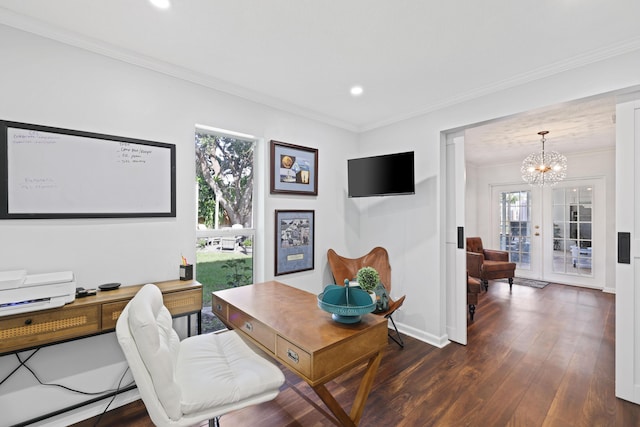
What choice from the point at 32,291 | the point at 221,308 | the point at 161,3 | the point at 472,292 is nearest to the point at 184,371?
the point at 221,308

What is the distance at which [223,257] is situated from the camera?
2773mm

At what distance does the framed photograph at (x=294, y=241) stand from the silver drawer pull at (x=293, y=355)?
1594mm

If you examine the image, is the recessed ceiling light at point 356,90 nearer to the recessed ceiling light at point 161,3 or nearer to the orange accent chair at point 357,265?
the recessed ceiling light at point 161,3

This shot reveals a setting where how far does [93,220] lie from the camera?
6.53 ft

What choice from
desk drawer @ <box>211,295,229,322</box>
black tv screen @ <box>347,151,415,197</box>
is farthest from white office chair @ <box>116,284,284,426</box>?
black tv screen @ <box>347,151,415,197</box>

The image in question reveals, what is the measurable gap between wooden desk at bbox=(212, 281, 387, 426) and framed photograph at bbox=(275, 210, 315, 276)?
102 centimetres

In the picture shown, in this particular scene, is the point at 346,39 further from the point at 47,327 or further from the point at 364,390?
the point at 47,327

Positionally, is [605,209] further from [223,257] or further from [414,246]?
[223,257]

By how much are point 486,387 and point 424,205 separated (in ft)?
5.76

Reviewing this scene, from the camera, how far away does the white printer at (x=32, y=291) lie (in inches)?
58.0

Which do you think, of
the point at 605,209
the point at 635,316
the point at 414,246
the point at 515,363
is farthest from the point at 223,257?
the point at 605,209

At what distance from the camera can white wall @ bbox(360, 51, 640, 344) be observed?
2441 mm

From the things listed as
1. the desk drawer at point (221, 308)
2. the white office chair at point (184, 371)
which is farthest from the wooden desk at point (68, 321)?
the white office chair at point (184, 371)

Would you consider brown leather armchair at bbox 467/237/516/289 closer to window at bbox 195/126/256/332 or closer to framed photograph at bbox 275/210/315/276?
framed photograph at bbox 275/210/315/276
